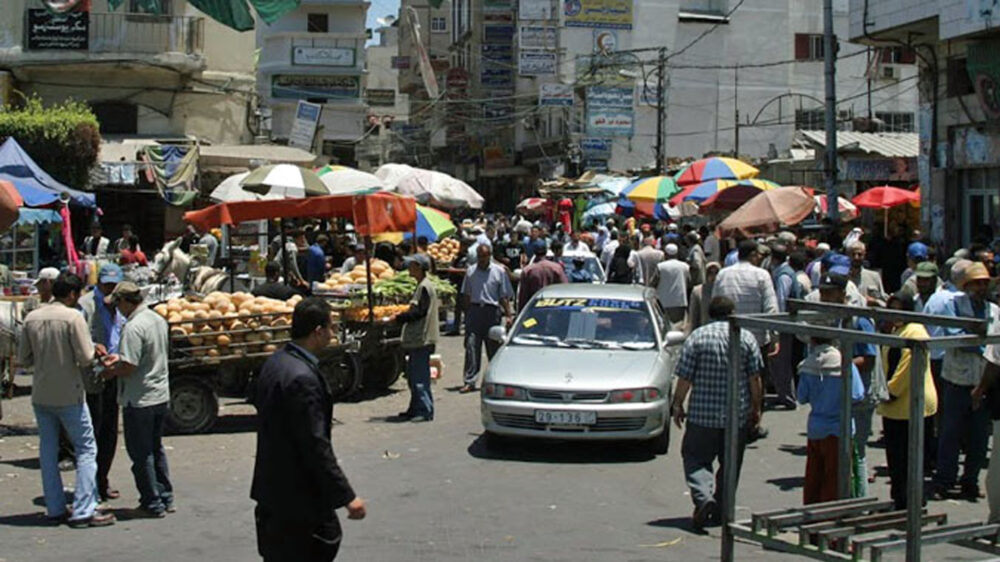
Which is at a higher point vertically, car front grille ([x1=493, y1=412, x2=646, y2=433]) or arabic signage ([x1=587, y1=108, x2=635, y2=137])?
arabic signage ([x1=587, y1=108, x2=635, y2=137])

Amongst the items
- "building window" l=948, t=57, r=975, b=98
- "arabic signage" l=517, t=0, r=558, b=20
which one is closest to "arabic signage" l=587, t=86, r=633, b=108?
"arabic signage" l=517, t=0, r=558, b=20

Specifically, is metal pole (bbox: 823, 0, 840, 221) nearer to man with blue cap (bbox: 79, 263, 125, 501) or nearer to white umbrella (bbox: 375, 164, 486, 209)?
white umbrella (bbox: 375, 164, 486, 209)

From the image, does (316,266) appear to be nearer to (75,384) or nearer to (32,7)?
(75,384)

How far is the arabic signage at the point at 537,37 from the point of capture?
5088 centimetres

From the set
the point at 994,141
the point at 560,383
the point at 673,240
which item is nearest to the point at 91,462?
the point at 560,383

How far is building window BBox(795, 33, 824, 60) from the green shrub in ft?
132

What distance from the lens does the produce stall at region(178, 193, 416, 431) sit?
13250 mm

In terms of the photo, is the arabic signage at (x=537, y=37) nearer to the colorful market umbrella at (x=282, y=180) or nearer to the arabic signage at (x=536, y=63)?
the arabic signage at (x=536, y=63)

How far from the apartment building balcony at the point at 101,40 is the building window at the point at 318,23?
26370 millimetres

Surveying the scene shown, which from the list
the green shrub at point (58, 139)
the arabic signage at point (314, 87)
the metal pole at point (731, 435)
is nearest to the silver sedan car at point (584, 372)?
the metal pole at point (731, 435)

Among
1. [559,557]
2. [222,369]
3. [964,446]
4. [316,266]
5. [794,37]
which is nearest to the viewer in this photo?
[559,557]

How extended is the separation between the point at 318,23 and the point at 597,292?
46.8 meters

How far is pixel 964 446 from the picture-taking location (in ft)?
34.0

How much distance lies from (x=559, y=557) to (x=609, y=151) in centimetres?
4658
